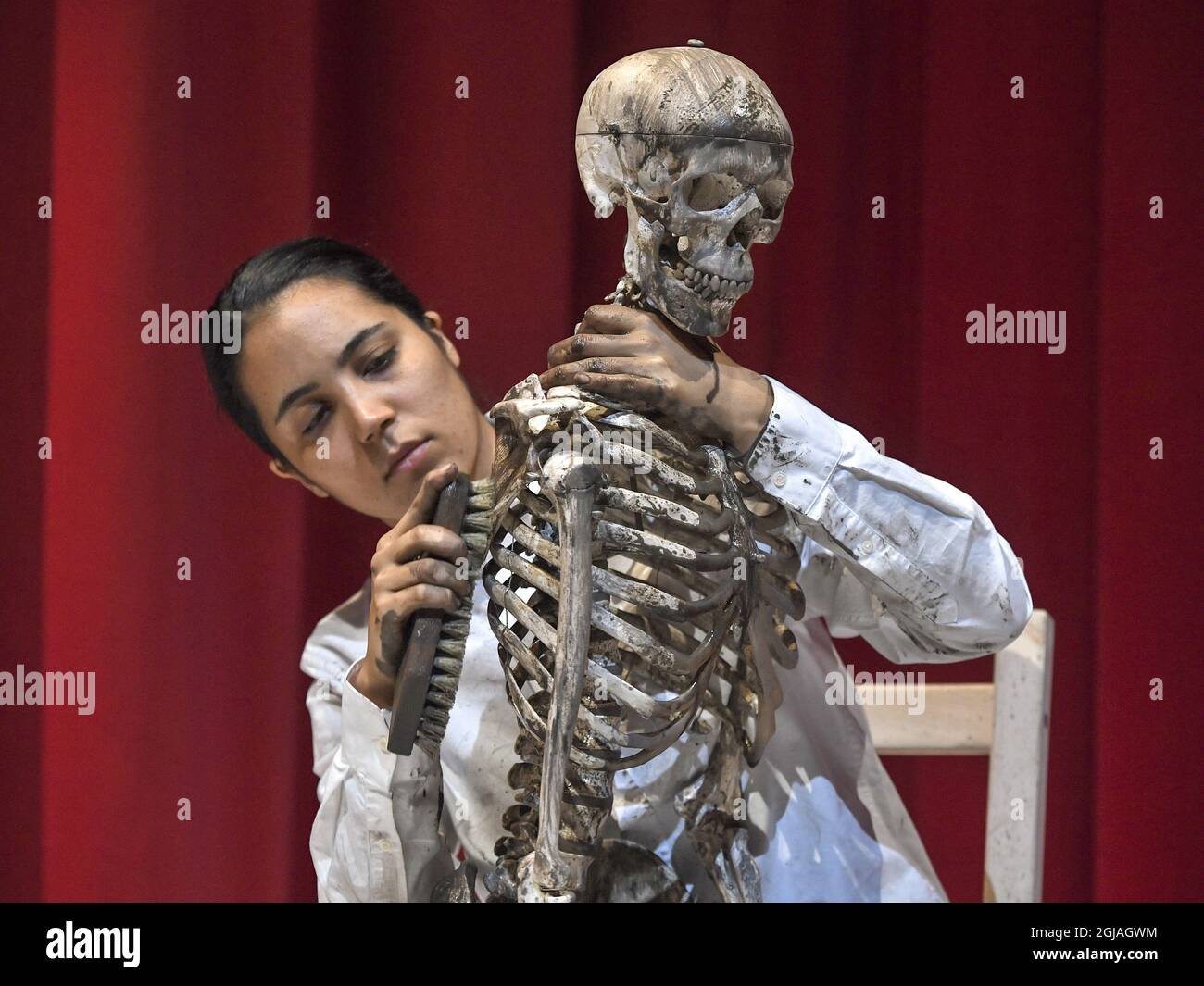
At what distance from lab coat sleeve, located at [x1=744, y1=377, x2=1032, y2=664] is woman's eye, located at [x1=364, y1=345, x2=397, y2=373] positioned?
0.40 metres

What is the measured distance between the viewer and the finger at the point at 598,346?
96 cm

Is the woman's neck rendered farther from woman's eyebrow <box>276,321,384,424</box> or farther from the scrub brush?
the scrub brush

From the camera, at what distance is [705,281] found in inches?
38.4

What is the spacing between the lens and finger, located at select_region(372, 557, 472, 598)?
997 mm

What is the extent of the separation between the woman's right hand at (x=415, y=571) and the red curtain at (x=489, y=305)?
1.69 feet

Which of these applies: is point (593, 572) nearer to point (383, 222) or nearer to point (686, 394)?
point (686, 394)

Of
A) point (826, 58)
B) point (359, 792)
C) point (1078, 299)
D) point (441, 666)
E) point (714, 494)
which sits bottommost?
point (359, 792)

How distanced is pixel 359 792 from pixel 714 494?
45 centimetres

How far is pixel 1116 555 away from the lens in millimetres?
1562

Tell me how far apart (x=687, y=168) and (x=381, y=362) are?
0.43 meters

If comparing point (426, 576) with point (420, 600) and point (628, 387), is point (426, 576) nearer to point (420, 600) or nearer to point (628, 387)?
point (420, 600)
